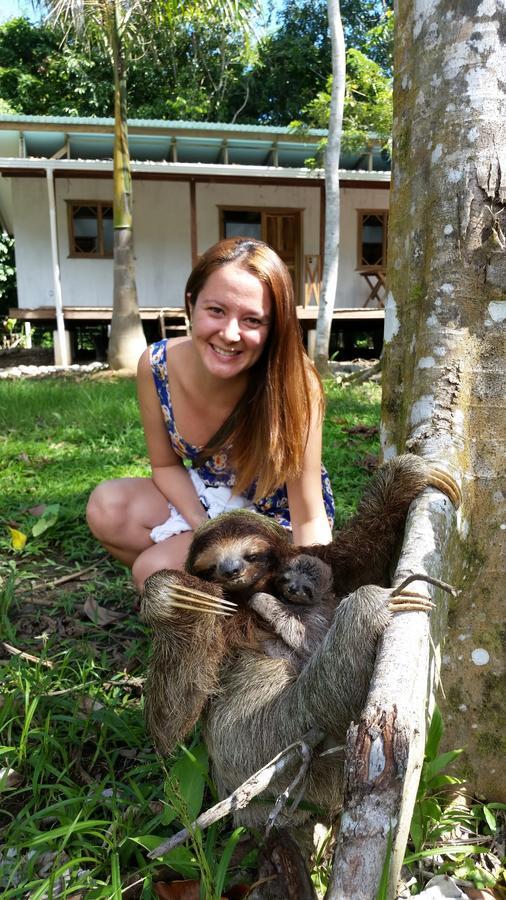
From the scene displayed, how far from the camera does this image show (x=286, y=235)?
53.3 ft

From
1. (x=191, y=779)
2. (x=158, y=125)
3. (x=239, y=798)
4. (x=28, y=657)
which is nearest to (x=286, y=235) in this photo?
(x=158, y=125)

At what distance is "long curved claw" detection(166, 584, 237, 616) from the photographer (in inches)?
74.5

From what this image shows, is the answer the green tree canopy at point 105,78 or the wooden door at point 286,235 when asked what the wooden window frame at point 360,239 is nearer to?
the wooden door at point 286,235

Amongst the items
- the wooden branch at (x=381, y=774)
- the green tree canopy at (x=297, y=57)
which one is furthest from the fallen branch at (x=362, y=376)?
the green tree canopy at (x=297, y=57)

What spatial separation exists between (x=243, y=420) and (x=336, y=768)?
156cm

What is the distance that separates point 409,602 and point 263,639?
0.80 metres

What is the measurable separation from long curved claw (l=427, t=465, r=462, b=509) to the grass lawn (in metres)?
1.02

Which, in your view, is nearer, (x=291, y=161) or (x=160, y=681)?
(x=160, y=681)

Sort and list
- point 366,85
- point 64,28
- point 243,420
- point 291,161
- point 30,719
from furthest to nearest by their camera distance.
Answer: point 291,161, point 366,85, point 64,28, point 243,420, point 30,719

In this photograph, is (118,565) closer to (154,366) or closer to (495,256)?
(154,366)

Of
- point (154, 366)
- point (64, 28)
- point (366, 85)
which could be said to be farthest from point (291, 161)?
point (154, 366)

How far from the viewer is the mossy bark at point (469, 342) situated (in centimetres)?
191

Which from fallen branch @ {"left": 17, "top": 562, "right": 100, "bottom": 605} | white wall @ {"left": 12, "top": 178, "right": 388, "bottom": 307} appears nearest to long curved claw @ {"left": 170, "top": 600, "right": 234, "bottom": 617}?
fallen branch @ {"left": 17, "top": 562, "right": 100, "bottom": 605}

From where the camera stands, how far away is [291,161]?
1702 centimetres
